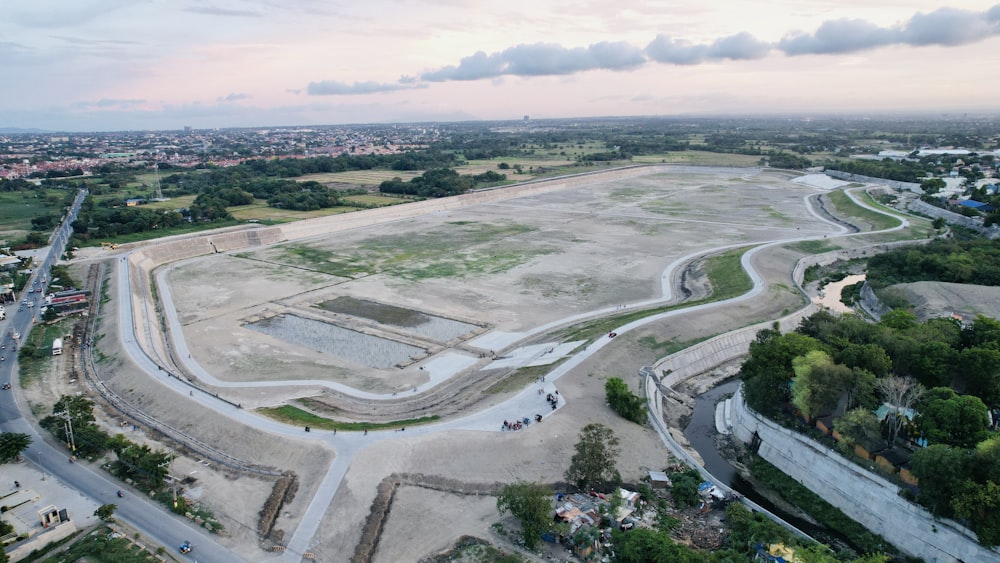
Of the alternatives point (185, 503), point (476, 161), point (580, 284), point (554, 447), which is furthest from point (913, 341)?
point (476, 161)

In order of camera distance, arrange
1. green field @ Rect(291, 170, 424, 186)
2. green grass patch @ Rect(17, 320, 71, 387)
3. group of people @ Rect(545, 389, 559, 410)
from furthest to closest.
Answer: green field @ Rect(291, 170, 424, 186) → green grass patch @ Rect(17, 320, 71, 387) → group of people @ Rect(545, 389, 559, 410)

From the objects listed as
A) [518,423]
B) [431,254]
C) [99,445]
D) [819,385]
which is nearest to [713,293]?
[819,385]

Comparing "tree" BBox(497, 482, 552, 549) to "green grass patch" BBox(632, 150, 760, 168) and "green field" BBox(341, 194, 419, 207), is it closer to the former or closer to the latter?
"green field" BBox(341, 194, 419, 207)

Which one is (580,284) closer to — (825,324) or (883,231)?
Answer: (825,324)

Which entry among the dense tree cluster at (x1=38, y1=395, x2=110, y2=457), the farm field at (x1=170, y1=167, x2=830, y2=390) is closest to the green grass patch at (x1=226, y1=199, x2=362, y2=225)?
the farm field at (x1=170, y1=167, x2=830, y2=390)

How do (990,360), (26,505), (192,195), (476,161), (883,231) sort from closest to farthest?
Answer: 1. (26,505)
2. (990,360)
3. (883,231)
4. (192,195)
5. (476,161)

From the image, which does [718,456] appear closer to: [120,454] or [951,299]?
[120,454]
